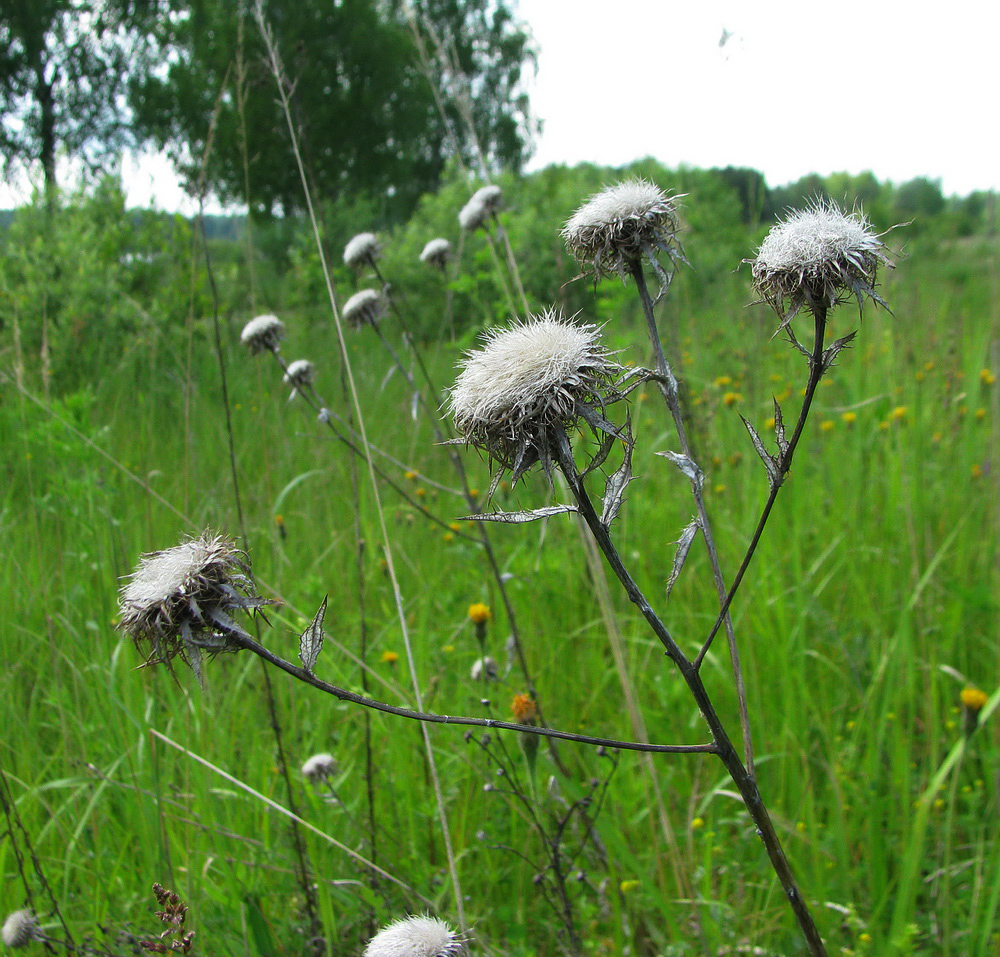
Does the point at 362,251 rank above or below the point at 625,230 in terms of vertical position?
above

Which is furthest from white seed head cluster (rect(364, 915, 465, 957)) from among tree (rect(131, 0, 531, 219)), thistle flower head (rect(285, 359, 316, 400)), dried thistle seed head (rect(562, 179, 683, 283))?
tree (rect(131, 0, 531, 219))

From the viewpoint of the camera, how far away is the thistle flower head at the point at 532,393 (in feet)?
2.39

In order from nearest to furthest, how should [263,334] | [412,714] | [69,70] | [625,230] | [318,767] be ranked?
[412,714]
[625,230]
[318,767]
[263,334]
[69,70]

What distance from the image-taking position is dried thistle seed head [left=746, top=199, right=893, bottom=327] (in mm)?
808

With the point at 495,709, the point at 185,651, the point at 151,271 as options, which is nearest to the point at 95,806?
the point at 495,709

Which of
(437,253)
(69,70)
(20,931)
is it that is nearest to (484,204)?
(437,253)

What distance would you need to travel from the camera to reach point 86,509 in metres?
2.32

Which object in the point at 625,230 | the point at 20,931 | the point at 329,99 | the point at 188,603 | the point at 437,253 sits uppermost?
the point at 329,99

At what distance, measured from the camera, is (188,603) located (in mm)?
763

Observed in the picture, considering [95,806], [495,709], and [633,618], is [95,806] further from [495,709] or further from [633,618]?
[633,618]

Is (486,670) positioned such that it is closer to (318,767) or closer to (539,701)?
(539,701)

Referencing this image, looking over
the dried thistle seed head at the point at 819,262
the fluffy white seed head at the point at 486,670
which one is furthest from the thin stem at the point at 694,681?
the fluffy white seed head at the point at 486,670

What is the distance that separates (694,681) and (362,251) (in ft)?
5.71

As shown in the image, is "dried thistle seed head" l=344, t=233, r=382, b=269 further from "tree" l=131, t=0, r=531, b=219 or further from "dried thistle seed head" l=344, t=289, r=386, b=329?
"tree" l=131, t=0, r=531, b=219
